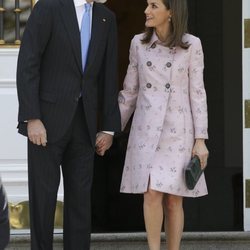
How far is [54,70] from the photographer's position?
14.1 feet

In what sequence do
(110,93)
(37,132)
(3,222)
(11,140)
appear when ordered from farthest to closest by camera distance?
(11,140)
(110,93)
(37,132)
(3,222)

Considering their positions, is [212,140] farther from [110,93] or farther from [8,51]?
[110,93]

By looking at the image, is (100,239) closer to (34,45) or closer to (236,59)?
(34,45)

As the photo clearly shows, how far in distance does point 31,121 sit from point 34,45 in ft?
1.27

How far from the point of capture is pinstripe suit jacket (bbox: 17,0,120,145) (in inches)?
166

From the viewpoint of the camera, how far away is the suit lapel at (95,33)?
4.37 m

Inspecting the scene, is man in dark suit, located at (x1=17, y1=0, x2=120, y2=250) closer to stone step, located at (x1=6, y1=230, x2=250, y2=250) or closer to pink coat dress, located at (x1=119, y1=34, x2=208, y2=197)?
pink coat dress, located at (x1=119, y1=34, x2=208, y2=197)

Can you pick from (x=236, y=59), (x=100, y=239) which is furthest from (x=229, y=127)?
(x=100, y=239)

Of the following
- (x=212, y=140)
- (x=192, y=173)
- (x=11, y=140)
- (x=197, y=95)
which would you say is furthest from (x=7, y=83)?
(x=212, y=140)

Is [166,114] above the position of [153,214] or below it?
above

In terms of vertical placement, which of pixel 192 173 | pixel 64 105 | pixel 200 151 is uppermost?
pixel 64 105

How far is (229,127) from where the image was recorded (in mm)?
6664

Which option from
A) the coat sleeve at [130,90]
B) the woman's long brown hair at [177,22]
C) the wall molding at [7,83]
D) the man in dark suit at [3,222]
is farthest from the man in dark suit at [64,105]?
the man in dark suit at [3,222]

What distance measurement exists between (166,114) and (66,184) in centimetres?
66
